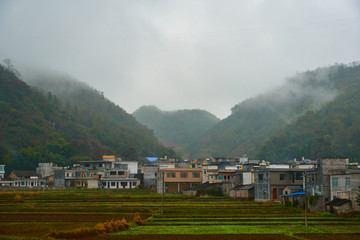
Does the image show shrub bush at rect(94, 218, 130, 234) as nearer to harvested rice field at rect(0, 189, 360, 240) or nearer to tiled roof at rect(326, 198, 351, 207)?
harvested rice field at rect(0, 189, 360, 240)

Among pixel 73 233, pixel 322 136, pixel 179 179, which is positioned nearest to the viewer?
pixel 73 233

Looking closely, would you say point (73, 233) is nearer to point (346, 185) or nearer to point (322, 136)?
point (346, 185)

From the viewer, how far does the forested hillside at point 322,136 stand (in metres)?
161

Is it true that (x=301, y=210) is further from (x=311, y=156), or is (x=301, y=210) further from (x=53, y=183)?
(x=311, y=156)

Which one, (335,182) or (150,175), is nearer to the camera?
(335,182)

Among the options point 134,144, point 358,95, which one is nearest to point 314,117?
point 358,95

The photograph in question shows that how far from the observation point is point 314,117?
644 ft

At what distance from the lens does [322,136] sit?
17475cm

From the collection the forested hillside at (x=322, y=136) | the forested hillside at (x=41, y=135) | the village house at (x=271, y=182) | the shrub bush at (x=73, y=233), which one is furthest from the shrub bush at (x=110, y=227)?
the forested hillside at (x=322, y=136)

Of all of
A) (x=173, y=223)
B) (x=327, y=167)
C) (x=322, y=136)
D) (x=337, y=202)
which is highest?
(x=322, y=136)

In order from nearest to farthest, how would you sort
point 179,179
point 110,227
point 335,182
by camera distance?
point 110,227 → point 335,182 → point 179,179

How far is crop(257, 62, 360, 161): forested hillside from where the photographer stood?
528 feet

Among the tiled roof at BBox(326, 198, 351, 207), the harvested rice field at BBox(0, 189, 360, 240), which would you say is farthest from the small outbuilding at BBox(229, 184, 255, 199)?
the tiled roof at BBox(326, 198, 351, 207)

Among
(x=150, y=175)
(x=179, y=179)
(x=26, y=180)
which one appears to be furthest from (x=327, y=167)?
(x=26, y=180)
